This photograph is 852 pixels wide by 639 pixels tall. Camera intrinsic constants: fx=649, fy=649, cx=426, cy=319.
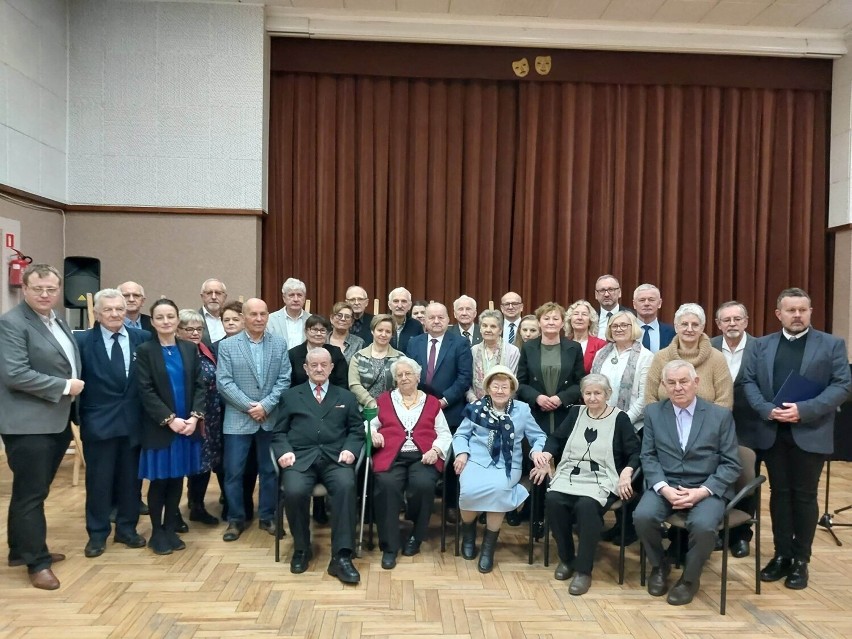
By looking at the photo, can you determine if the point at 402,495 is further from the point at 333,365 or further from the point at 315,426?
the point at 333,365

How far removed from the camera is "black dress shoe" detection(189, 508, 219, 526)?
4.06 m

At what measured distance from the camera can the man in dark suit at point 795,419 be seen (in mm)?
3205

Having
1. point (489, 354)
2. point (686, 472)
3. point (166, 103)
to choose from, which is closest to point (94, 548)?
point (489, 354)

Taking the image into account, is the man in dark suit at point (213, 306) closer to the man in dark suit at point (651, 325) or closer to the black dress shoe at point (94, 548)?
the black dress shoe at point (94, 548)

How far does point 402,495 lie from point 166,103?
15.6ft

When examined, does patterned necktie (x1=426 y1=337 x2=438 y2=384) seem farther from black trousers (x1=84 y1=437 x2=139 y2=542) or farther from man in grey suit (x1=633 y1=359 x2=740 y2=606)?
black trousers (x1=84 y1=437 x2=139 y2=542)

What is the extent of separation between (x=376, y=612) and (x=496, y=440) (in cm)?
109

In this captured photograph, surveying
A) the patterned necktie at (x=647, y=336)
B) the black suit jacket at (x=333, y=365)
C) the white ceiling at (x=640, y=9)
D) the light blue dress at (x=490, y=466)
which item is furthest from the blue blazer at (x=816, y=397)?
the white ceiling at (x=640, y=9)

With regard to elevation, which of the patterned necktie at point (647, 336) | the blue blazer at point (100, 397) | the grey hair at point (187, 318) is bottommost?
the blue blazer at point (100, 397)

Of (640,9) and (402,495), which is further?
(640,9)

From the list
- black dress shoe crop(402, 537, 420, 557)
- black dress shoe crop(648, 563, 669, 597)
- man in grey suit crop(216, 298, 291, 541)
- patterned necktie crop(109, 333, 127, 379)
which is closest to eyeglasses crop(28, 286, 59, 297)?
patterned necktie crop(109, 333, 127, 379)

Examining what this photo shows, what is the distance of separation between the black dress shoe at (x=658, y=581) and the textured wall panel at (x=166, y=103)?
486cm

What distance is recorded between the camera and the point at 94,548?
11.6 feet

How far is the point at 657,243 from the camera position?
7.07 m
